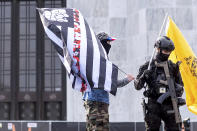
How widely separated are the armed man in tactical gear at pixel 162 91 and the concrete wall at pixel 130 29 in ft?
19.6

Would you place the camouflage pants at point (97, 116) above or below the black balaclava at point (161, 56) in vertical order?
below

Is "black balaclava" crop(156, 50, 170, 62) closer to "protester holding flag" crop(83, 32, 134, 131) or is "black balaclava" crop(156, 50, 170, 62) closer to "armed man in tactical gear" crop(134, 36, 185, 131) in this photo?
"armed man in tactical gear" crop(134, 36, 185, 131)

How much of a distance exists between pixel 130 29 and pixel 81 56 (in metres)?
6.57

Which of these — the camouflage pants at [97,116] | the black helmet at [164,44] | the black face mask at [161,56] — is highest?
the black helmet at [164,44]

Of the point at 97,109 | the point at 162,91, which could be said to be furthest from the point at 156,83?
the point at 97,109

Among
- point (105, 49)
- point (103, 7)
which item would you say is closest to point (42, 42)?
point (103, 7)

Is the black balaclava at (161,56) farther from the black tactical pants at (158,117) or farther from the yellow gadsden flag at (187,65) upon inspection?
the yellow gadsden flag at (187,65)

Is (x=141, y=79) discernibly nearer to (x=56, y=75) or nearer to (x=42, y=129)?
(x=42, y=129)

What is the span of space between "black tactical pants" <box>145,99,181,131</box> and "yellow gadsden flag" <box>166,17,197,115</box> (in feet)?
4.66

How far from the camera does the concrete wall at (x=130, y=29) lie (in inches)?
494

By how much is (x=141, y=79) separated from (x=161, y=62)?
1.14 feet

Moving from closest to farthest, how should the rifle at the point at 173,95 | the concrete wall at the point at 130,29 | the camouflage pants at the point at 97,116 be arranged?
the rifle at the point at 173,95, the camouflage pants at the point at 97,116, the concrete wall at the point at 130,29

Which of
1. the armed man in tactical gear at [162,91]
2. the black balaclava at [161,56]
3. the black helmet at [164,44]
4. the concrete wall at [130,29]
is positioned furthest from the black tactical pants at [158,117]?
the concrete wall at [130,29]

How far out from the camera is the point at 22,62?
46.2 feet
